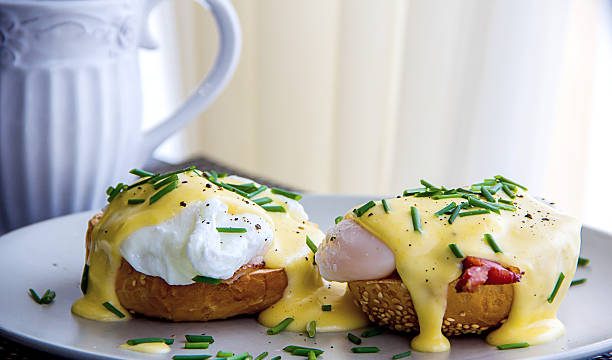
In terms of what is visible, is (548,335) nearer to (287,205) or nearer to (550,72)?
(287,205)

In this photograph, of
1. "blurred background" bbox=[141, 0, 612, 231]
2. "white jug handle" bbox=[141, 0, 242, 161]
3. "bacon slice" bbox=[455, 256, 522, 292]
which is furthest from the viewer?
"blurred background" bbox=[141, 0, 612, 231]

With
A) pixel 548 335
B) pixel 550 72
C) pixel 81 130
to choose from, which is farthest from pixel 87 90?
pixel 550 72

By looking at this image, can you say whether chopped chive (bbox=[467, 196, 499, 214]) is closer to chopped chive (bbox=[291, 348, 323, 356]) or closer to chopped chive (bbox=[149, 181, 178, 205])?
chopped chive (bbox=[291, 348, 323, 356])

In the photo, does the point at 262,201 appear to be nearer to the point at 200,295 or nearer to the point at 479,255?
the point at 200,295

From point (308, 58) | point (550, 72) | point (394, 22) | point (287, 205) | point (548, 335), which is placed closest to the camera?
point (548, 335)

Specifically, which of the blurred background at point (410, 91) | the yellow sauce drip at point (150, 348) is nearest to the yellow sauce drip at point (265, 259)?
the yellow sauce drip at point (150, 348)

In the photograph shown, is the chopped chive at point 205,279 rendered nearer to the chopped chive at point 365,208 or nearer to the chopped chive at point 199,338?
the chopped chive at point 199,338

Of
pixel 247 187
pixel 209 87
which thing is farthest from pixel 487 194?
pixel 209 87

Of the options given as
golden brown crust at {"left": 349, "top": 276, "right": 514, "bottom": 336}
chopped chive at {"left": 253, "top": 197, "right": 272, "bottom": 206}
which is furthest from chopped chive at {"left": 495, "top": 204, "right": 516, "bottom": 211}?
chopped chive at {"left": 253, "top": 197, "right": 272, "bottom": 206}
